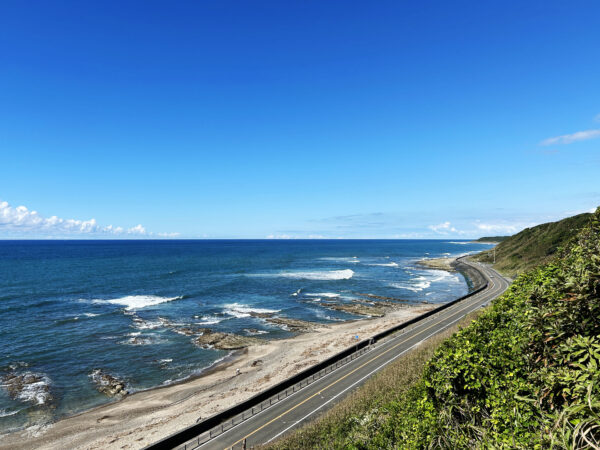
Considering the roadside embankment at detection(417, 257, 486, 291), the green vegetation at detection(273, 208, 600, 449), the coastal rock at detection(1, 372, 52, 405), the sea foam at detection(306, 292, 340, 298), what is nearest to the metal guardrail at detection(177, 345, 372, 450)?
the green vegetation at detection(273, 208, 600, 449)

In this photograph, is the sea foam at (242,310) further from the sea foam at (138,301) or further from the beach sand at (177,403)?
the sea foam at (138,301)

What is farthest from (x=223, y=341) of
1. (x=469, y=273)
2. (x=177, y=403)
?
(x=469, y=273)

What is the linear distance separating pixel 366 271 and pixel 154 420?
100 metres

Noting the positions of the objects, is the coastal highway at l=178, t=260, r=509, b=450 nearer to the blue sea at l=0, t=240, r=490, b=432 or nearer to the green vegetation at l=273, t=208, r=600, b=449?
the green vegetation at l=273, t=208, r=600, b=449

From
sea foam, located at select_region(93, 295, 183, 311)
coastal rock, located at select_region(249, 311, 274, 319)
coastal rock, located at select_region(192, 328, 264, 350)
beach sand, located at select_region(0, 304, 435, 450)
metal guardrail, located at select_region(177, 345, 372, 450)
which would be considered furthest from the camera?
sea foam, located at select_region(93, 295, 183, 311)

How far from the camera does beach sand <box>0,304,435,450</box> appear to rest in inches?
980

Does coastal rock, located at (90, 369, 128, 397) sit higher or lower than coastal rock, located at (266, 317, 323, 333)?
lower

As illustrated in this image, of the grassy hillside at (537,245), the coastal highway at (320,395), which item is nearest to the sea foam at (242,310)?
the coastal highway at (320,395)

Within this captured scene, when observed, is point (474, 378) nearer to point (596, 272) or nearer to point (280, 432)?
point (596, 272)

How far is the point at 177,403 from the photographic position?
30.5 metres

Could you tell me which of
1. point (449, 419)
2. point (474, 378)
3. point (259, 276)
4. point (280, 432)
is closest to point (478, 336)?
point (474, 378)

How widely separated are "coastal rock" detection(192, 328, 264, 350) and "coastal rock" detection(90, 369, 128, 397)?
1160 cm

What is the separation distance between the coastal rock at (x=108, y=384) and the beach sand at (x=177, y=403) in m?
1.85

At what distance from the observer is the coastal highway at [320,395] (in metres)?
22.1
